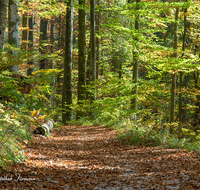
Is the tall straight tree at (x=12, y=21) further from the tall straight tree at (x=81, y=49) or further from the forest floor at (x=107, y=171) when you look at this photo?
the forest floor at (x=107, y=171)

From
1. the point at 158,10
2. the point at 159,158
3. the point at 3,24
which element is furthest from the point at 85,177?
the point at 158,10

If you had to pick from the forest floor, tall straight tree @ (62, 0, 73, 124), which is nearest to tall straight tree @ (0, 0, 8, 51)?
the forest floor

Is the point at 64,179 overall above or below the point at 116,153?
above

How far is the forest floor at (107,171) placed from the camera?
3.33 metres

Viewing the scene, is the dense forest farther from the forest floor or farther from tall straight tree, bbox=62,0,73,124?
the forest floor

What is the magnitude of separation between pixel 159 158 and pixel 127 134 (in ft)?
9.14

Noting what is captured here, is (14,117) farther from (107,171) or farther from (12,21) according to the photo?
(12,21)

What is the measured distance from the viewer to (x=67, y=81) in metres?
13.2

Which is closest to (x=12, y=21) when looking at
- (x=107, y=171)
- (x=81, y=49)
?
(x=81, y=49)

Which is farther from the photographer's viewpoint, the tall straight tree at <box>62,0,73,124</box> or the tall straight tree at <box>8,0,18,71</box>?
the tall straight tree at <box>62,0,73,124</box>

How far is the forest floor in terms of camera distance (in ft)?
10.9

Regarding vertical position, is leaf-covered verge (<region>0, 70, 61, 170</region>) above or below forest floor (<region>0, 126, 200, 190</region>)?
above

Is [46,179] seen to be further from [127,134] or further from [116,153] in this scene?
[127,134]

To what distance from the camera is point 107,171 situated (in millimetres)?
4402
